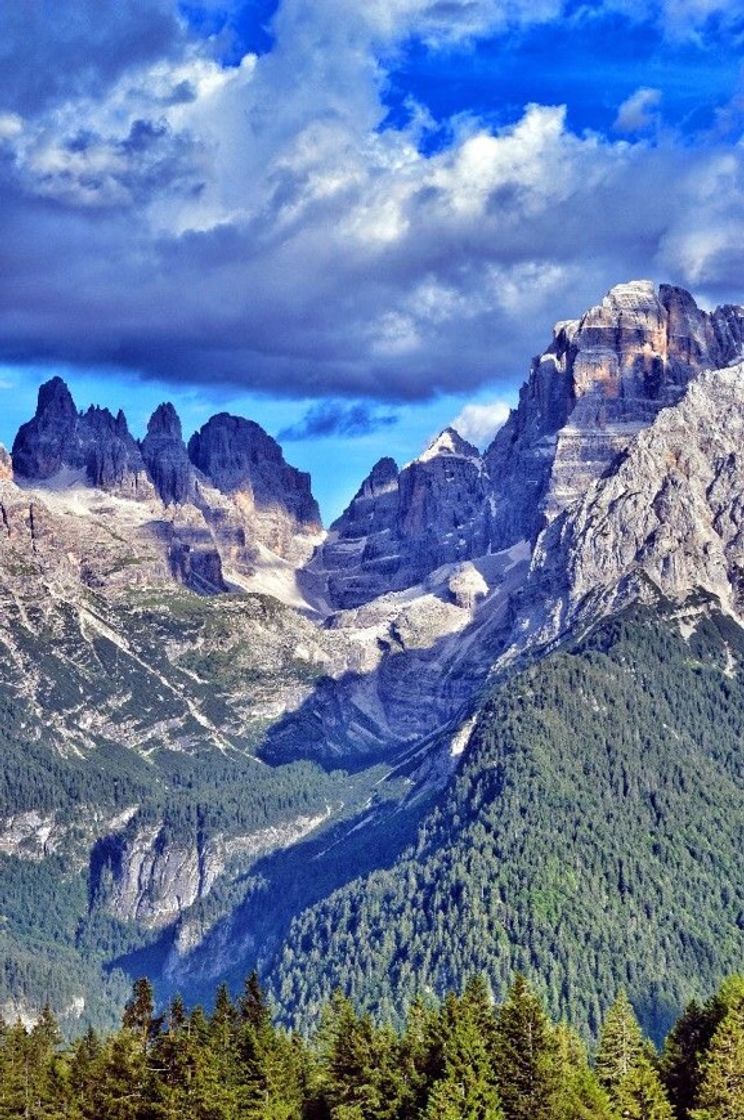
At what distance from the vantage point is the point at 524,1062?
173 meters

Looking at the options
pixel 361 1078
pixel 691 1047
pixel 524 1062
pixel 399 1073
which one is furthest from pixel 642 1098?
pixel 361 1078

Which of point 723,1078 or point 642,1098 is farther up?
point 723,1078

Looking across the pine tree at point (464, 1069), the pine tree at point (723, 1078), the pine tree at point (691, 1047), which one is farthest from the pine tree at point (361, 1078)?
the pine tree at point (723, 1078)

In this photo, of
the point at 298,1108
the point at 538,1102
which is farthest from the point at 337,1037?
the point at 538,1102

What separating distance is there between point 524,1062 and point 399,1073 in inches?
487

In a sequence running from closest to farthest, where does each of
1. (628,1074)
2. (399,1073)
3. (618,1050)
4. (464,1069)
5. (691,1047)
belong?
(464,1069) → (399,1073) → (628,1074) → (691,1047) → (618,1050)

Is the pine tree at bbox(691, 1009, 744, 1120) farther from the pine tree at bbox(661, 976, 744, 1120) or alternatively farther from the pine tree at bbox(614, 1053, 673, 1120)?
the pine tree at bbox(614, 1053, 673, 1120)

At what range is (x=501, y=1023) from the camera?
579 feet

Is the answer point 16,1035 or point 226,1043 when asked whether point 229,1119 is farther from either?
point 16,1035

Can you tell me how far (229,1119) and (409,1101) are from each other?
12906 mm

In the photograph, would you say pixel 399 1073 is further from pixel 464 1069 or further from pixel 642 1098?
pixel 642 1098

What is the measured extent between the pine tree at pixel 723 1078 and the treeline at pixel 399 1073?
10 centimetres

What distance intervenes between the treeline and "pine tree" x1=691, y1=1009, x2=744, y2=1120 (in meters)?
0.10

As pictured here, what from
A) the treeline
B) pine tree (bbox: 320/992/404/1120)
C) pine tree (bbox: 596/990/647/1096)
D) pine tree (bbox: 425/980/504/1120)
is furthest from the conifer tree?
pine tree (bbox: 320/992/404/1120)
